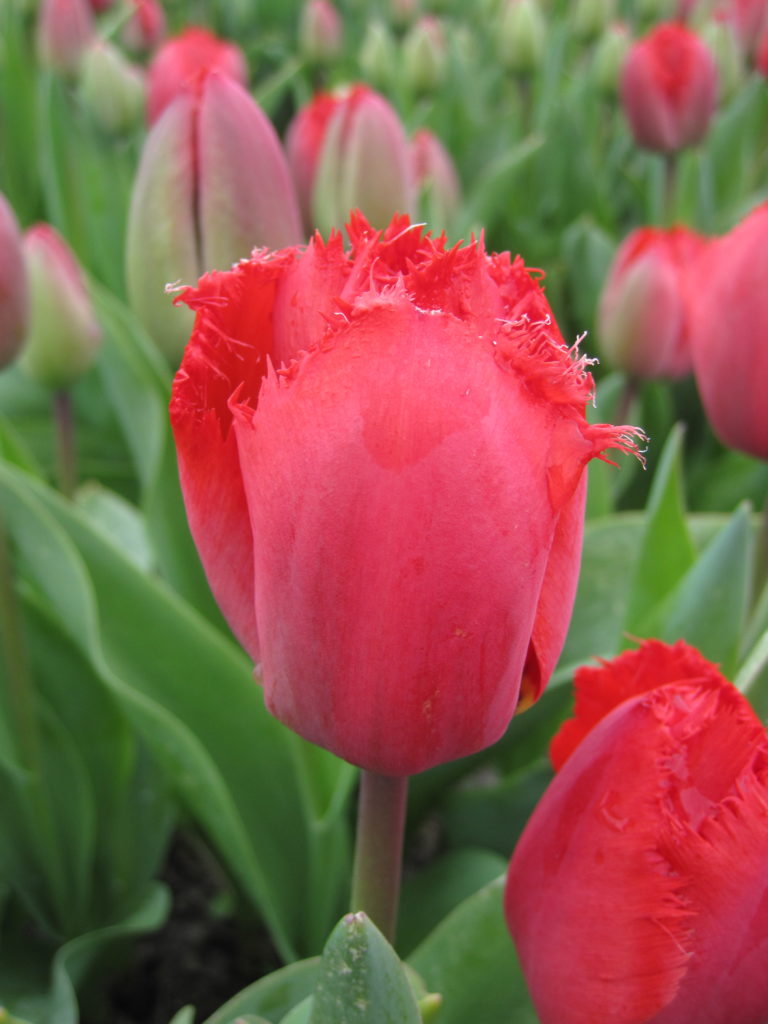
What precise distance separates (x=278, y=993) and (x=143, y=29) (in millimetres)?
1550

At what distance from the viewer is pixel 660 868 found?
0.27 metres

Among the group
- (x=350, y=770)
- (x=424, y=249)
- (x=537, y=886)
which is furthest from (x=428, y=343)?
(x=350, y=770)

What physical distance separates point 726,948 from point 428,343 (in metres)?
0.18

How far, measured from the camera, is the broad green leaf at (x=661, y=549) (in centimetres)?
58

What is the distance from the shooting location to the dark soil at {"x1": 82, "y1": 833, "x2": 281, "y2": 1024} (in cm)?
75

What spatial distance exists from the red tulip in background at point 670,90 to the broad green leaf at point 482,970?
1.12 m

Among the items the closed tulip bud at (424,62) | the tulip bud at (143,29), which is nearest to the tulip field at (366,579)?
the tulip bud at (143,29)

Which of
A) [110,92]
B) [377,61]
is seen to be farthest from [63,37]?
[377,61]

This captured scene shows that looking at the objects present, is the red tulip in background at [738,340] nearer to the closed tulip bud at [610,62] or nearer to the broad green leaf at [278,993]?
the broad green leaf at [278,993]

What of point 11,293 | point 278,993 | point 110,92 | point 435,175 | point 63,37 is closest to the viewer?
point 278,993

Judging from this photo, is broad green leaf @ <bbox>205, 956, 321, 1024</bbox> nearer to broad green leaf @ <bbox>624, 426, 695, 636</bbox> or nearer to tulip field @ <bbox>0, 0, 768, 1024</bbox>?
tulip field @ <bbox>0, 0, 768, 1024</bbox>

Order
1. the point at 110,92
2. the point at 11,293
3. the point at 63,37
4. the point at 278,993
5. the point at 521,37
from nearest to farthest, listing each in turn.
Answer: the point at 278,993
the point at 11,293
the point at 110,92
the point at 63,37
the point at 521,37

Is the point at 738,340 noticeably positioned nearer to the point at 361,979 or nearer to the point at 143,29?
the point at 361,979

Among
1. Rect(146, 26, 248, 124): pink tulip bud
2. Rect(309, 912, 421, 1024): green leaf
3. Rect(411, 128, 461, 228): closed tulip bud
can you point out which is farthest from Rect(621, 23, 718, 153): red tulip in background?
Rect(309, 912, 421, 1024): green leaf
